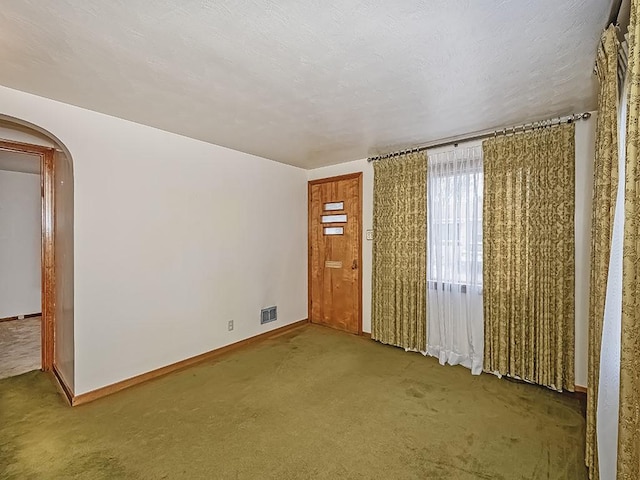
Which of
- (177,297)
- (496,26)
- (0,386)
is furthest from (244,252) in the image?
(496,26)

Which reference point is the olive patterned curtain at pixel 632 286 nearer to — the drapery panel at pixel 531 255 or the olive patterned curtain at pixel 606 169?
the olive patterned curtain at pixel 606 169

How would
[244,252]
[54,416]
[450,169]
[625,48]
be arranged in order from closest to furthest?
[625,48]
[54,416]
[450,169]
[244,252]

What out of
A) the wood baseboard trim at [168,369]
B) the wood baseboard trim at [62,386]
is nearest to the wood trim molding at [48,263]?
the wood baseboard trim at [62,386]

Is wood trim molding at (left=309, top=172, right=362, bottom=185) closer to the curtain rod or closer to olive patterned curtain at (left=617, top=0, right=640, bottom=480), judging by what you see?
the curtain rod

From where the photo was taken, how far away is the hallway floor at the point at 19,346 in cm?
323

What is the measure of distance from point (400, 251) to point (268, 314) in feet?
6.33

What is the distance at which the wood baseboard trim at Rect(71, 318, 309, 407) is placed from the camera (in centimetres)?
258

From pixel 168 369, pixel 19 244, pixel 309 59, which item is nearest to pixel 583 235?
pixel 309 59

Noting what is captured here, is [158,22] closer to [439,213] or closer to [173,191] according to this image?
[173,191]

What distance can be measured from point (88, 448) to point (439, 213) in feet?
11.7

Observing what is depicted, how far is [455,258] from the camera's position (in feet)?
11.0

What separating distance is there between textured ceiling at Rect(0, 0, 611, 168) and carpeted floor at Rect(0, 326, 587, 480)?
2.40m

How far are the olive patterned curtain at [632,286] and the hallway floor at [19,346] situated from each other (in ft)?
14.9

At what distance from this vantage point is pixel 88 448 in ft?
6.59
